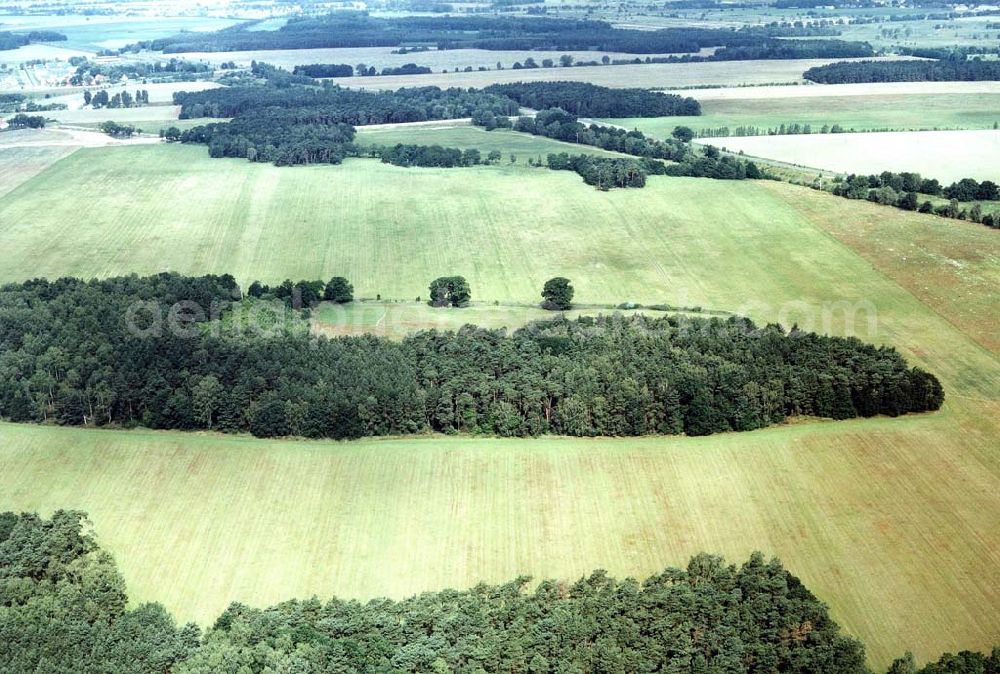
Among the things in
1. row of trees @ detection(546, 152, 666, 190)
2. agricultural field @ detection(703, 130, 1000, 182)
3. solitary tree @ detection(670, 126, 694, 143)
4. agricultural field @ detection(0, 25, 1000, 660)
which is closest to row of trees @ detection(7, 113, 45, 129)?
agricultural field @ detection(0, 25, 1000, 660)

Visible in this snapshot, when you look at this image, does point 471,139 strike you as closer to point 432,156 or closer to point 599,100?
point 432,156

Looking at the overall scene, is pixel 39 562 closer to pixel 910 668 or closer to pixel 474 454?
pixel 474 454

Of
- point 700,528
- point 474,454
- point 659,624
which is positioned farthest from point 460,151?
point 659,624

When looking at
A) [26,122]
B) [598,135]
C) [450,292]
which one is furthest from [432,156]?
[26,122]

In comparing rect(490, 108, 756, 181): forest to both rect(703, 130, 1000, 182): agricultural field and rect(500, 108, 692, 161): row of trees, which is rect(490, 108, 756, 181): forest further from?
rect(703, 130, 1000, 182): agricultural field

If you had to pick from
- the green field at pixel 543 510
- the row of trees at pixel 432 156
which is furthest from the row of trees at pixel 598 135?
the green field at pixel 543 510
